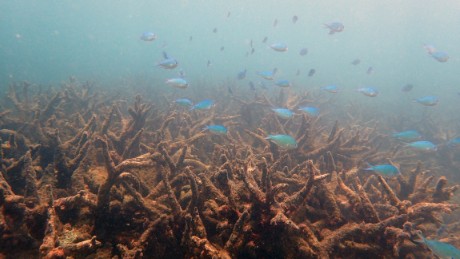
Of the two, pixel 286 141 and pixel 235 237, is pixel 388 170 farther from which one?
pixel 235 237

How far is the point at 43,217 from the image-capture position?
107 inches

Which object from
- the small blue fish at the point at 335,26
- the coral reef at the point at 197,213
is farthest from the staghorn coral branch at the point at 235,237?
the small blue fish at the point at 335,26

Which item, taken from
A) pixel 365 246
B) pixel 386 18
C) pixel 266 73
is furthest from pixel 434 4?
pixel 365 246

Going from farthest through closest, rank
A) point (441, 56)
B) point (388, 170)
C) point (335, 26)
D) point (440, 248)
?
point (335, 26)
point (441, 56)
point (388, 170)
point (440, 248)

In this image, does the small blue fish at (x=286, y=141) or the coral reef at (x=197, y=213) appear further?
the small blue fish at (x=286, y=141)

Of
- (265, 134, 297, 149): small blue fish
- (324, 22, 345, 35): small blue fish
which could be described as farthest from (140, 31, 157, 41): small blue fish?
(265, 134, 297, 149): small blue fish

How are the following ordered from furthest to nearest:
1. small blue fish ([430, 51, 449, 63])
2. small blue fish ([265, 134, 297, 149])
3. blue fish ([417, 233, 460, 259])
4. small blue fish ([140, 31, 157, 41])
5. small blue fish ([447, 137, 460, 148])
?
small blue fish ([140, 31, 157, 41])
small blue fish ([430, 51, 449, 63])
small blue fish ([447, 137, 460, 148])
small blue fish ([265, 134, 297, 149])
blue fish ([417, 233, 460, 259])

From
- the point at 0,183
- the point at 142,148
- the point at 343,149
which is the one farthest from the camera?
the point at 343,149

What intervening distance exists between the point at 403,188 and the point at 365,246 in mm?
2554

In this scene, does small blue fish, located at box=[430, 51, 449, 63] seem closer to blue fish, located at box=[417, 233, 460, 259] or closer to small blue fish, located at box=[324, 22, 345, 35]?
small blue fish, located at box=[324, 22, 345, 35]

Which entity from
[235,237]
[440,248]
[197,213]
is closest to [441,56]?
[440,248]

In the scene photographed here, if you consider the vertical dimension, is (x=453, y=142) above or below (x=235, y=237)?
below

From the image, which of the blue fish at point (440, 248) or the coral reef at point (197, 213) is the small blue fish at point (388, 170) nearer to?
the coral reef at point (197, 213)

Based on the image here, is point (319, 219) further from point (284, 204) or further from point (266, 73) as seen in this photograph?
point (266, 73)
